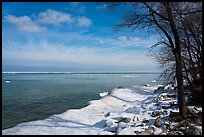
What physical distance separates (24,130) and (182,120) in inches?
289

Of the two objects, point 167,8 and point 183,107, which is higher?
point 167,8

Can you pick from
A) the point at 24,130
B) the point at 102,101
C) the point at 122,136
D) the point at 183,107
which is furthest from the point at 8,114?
the point at 183,107

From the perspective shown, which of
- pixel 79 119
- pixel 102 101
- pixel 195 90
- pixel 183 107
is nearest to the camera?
pixel 183 107

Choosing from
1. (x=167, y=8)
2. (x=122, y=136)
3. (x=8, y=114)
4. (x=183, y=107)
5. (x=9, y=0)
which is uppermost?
(x=167, y=8)

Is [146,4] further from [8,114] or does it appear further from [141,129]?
[8,114]

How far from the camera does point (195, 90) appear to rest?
11.0m

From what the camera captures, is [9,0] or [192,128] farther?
[192,128]

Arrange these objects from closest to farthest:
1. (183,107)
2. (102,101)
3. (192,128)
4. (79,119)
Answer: (192,128)
(183,107)
(79,119)
(102,101)

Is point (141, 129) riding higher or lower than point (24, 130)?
higher

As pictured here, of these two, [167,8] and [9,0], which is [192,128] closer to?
[167,8]

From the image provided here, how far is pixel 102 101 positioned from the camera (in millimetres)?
19500

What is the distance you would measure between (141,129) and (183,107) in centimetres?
196

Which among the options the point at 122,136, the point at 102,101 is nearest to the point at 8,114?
the point at 102,101

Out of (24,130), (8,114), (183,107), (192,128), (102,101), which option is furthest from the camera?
(102,101)
